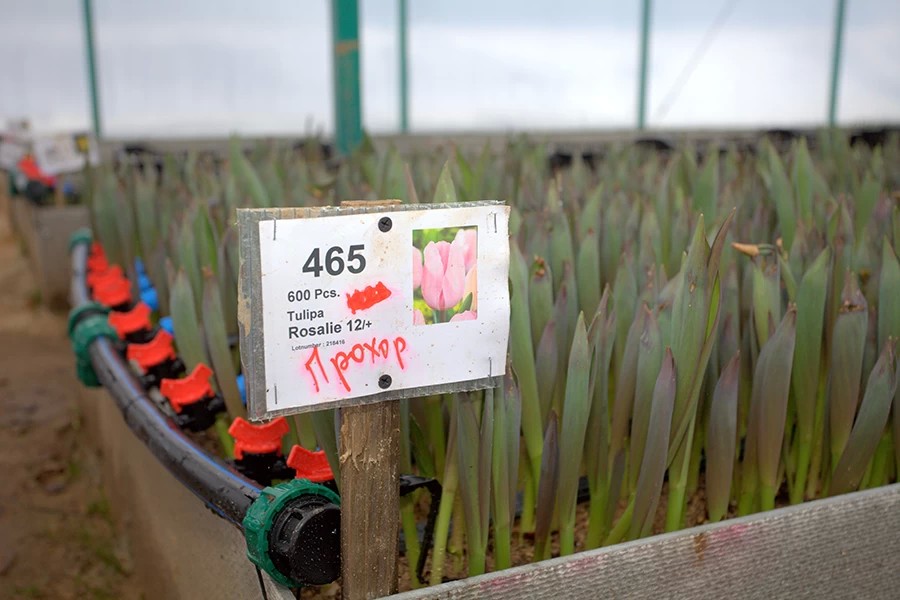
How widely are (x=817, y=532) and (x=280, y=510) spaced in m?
0.55

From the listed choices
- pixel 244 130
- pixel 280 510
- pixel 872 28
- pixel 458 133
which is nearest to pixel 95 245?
pixel 280 510

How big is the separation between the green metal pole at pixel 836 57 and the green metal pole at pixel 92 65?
4.08m

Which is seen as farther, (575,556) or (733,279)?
(733,279)

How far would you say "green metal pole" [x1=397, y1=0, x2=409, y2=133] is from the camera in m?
4.61

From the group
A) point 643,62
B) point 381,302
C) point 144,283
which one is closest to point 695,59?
point 643,62

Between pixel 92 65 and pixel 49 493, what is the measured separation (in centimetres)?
277

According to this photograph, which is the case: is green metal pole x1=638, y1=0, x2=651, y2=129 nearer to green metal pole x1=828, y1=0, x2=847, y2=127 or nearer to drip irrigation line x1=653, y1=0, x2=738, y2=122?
drip irrigation line x1=653, y1=0, x2=738, y2=122

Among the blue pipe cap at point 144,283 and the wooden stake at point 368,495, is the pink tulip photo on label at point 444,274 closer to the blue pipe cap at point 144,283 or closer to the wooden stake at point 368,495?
the wooden stake at point 368,495

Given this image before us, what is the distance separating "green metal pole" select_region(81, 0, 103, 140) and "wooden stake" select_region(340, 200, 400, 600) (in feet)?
12.0

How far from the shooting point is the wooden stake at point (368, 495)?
2.40 feet

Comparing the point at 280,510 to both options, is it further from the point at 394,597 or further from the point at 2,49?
the point at 2,49

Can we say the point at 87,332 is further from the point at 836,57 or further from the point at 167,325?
the point at 836,57

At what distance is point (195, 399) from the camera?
1.17 meters

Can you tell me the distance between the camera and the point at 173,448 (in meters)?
1.03
